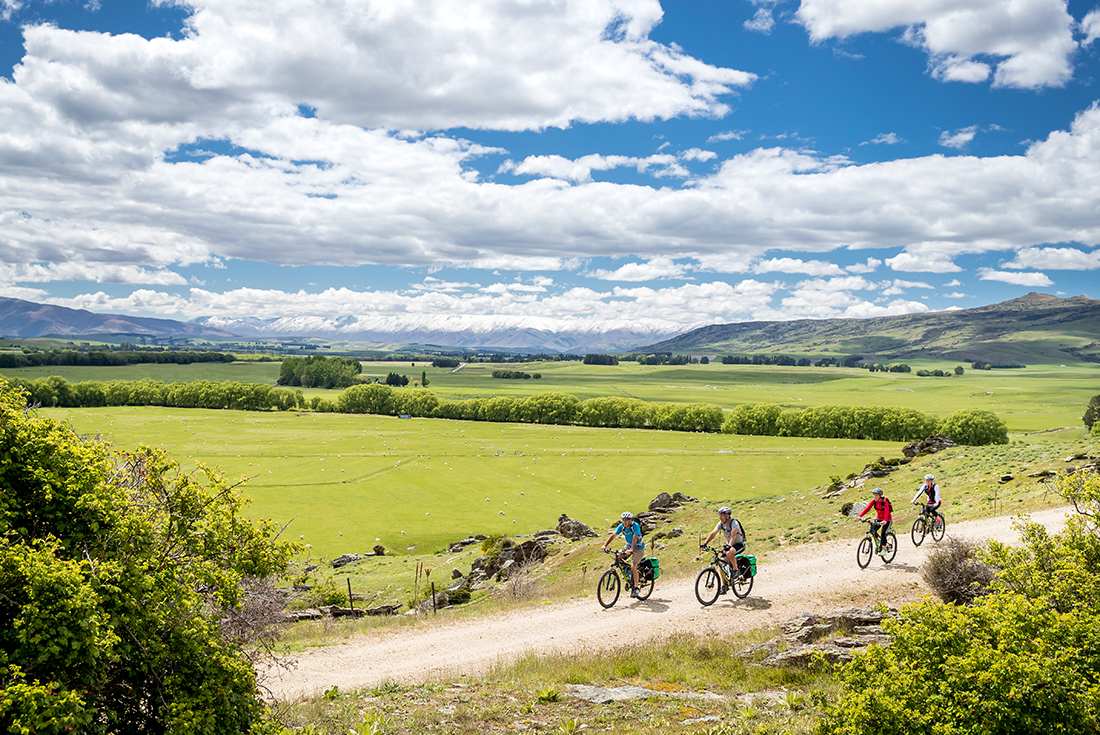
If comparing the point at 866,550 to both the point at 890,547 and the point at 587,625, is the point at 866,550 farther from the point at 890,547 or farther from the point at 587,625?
the point at 587,625

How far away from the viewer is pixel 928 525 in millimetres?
26375

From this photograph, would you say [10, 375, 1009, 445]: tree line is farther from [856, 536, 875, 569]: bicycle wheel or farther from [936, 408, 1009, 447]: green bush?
[856, 536, 875, 569]: bicycle wheel

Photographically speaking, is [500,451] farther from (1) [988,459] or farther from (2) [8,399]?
(2) [8,399]

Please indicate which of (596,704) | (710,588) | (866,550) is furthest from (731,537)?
(596,704)

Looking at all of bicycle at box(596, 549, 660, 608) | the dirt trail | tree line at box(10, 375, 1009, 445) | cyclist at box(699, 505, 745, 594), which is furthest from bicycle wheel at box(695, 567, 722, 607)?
tree line at box(10, 375, 1009, 445)

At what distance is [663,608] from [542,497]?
205ft

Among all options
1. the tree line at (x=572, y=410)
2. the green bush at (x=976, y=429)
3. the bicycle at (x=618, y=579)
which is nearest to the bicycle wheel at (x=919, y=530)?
the bicycle at (x=618, y=579)

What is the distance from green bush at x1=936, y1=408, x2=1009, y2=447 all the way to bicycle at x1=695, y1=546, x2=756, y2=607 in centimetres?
11785

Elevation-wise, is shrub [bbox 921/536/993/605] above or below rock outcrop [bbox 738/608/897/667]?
above

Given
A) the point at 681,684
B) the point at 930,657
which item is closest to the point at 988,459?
the point at 681,684

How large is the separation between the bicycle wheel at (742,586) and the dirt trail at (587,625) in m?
0.33

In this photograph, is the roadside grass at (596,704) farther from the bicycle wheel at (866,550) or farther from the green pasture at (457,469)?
the green pasture at (457,469)

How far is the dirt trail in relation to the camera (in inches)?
687

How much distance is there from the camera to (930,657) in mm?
9328
